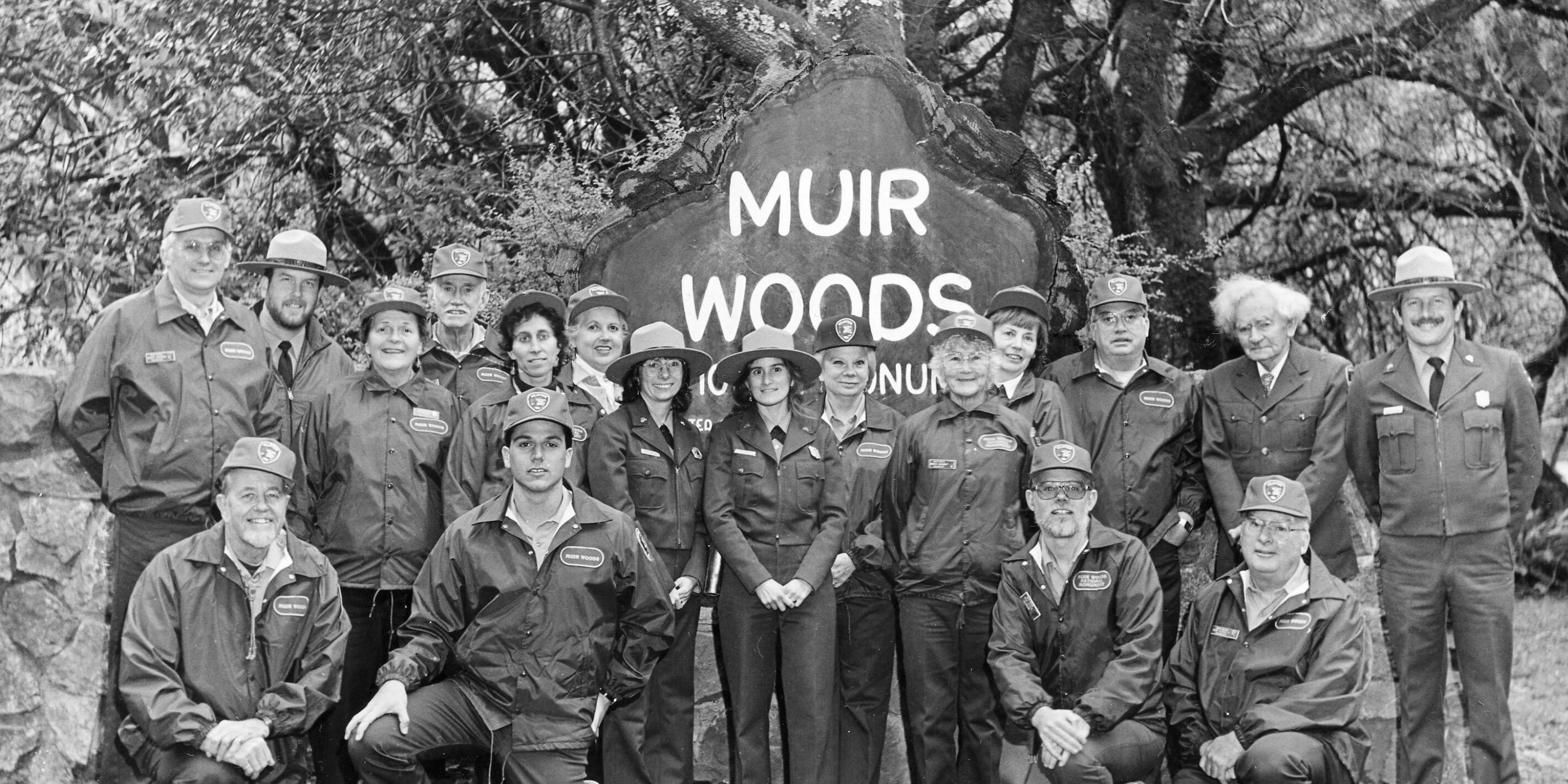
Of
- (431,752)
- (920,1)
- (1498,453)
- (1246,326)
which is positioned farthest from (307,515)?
(920,1)

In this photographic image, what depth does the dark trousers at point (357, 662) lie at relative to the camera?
216 inches

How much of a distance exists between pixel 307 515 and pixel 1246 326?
12.0 ft

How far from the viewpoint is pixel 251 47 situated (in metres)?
8.41

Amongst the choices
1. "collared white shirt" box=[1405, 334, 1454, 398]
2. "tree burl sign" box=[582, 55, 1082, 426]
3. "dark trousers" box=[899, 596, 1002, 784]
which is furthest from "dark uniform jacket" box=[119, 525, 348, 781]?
"collared white shirt" box=[1405, 334, 1454, 398]

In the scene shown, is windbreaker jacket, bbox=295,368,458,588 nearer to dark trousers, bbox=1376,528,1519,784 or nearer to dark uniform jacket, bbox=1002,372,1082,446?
dark uniform jacket, bbox=1002,372,1082,446

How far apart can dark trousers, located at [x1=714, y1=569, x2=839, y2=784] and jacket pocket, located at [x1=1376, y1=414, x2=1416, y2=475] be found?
2154 millimetres

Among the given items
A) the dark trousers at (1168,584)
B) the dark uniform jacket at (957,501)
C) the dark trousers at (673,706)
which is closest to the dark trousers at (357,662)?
the dark trousers at (673,706)

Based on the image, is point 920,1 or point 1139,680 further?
point 920,1

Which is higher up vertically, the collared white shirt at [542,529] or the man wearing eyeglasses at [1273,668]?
the collared white shirt at [542,529]

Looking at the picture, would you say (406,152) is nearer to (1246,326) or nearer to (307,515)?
(307,515)

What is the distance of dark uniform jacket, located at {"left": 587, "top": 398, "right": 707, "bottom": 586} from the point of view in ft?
18.4

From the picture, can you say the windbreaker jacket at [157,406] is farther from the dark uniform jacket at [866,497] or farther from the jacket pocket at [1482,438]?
the jacket pocket at [1482,438]

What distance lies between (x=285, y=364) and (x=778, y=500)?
2.00 meters

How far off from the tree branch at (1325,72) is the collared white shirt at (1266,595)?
14.6ft
